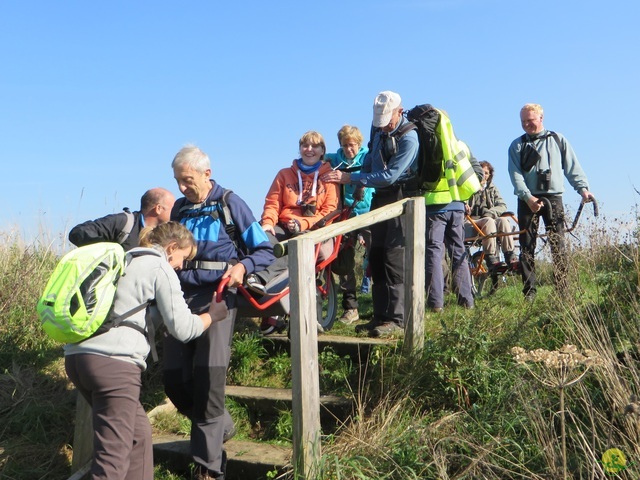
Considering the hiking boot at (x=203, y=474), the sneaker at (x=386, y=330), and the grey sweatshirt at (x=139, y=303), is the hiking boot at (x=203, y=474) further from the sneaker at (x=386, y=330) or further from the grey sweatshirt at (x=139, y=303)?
the sneaker at (x=386, y=330)

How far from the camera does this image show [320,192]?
773 cm

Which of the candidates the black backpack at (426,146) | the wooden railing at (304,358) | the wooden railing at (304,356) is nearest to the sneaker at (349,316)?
the black backpack at (426,146)

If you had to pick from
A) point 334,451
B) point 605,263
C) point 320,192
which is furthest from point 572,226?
point 334,451

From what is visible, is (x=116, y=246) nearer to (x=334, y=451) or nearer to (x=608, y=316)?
(x=334, y=451)

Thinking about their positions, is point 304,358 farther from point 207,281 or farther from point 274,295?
point 274,295

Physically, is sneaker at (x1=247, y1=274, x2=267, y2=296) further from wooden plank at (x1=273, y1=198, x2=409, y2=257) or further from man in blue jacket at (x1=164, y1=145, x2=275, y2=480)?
wooden plank at (x1=273, y1=198, x2=409, y2=257)

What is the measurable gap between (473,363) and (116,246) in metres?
2.78

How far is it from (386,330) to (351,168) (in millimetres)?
2053

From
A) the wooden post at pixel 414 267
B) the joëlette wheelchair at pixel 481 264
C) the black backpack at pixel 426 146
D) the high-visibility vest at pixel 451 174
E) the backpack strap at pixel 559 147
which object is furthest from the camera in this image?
the joëlette wheelchair at pixel 481 264

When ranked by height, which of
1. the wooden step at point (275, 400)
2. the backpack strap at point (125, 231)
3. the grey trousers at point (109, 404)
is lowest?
the wooden step at point (275, 400)

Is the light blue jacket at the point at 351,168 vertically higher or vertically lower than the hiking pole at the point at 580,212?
higher

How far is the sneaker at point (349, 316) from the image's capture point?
8.25m

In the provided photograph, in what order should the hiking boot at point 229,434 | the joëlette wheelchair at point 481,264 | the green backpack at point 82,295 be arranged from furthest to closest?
the joëlette wheelchair at point 481,264 < the hiking boot at point 229,434 < the green backpack at point 82,295

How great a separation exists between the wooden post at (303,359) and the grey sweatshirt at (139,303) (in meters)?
0.71
